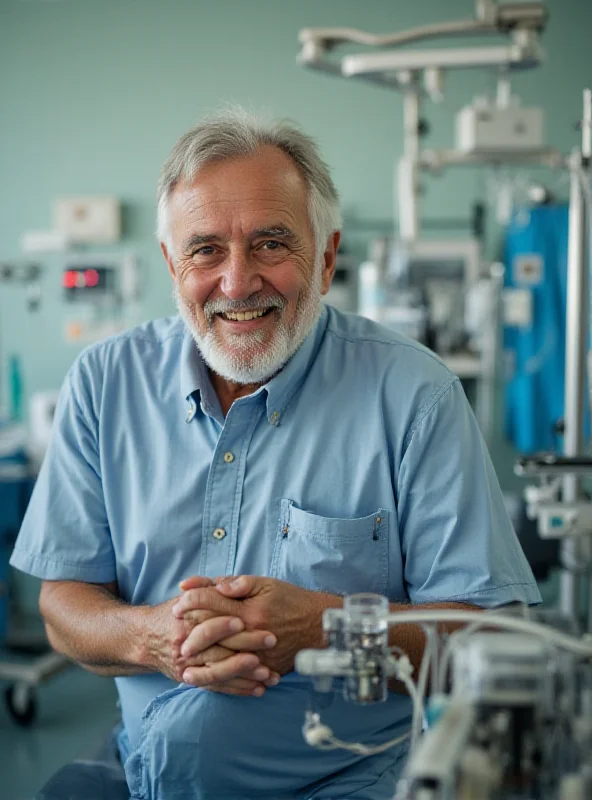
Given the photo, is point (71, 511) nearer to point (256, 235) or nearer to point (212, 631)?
point (212, 631)

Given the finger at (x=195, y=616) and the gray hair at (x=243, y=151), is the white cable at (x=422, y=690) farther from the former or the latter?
the gray hair at (x=243, y=151)

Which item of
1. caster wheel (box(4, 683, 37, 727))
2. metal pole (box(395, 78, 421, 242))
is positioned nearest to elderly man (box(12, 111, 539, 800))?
metal pole (box(395, 78, 421, 242))

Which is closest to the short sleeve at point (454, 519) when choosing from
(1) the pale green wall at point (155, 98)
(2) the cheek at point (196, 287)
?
(2) the cheek at point (196, 287)

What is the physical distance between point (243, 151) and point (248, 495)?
0.57 meters

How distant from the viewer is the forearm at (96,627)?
142 cm

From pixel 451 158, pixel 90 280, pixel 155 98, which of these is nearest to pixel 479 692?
pixel 451 158

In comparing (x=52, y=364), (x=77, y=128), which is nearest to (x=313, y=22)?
(x=77, y=128)

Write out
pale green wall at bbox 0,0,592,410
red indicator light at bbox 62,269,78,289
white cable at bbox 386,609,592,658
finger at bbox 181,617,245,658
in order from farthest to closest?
pale green wall at bbox 0,0,592,410, red indicator light at bbox 62,269,78,289, finger at bbox 181,617,245,658, white cable at bbox 386,609,592,658

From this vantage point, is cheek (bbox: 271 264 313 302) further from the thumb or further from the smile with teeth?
the thumb

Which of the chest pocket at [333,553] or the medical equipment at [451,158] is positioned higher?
the medical equipment at [451,158]

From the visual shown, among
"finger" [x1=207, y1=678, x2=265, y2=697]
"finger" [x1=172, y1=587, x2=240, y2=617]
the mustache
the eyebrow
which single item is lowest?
"finger" [x1=207, y1=678, x2=265, y2=697]

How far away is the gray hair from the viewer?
5.03 feet

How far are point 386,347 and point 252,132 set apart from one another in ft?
1.39

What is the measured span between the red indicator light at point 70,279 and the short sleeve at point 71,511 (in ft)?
11.0
